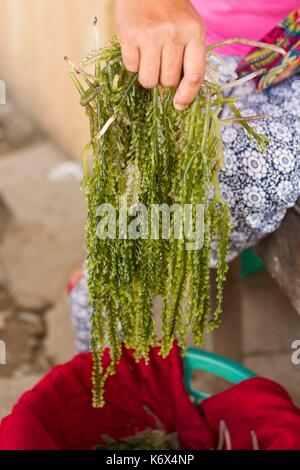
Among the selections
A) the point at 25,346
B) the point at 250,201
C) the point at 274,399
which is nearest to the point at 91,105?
the point at 250,201

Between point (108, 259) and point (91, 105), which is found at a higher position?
point (91, 105)

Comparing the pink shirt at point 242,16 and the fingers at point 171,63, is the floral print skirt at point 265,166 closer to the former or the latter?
the pink shirt at point 242,16

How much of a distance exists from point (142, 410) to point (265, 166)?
25.9 inches

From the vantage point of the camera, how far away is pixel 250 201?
125cm

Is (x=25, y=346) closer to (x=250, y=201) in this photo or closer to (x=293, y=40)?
(x=250, y=201)

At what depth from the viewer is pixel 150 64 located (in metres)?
0.97

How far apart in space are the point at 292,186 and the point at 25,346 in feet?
3.67

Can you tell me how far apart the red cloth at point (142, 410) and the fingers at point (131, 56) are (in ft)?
2.21

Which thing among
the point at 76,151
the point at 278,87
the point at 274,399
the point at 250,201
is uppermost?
the point at 76,151

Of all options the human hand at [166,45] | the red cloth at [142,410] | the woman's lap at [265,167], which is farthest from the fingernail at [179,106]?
the red cloth at [142,410]

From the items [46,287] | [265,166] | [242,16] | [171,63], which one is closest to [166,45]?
[171,63]

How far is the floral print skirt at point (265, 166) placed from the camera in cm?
122

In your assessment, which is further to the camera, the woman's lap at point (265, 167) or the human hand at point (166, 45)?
the woman's lap at point (265, 167)

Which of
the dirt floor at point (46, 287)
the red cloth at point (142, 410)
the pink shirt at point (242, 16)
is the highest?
the pink shirt at point (242, 16)
